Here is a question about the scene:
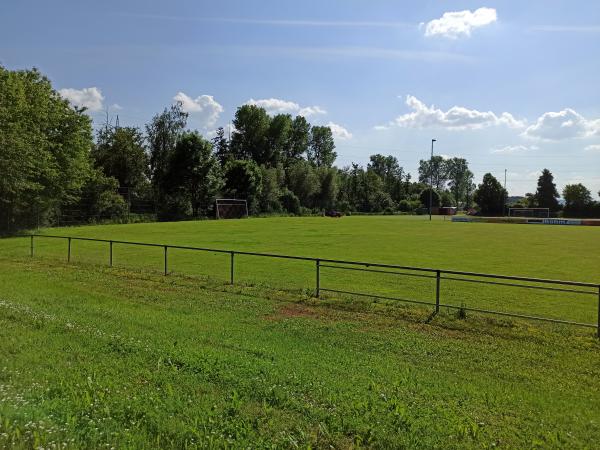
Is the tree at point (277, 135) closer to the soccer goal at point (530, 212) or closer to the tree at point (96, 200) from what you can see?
the soccer goal at point (530, 212)

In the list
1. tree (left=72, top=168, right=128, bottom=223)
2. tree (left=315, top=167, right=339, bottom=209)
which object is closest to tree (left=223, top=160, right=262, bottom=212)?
tree (left=315, top=167, right=339, bottom=209)

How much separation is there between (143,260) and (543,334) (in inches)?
615

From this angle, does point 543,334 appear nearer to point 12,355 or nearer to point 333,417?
point 333,417

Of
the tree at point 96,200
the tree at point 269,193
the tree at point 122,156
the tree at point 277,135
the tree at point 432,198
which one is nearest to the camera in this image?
the tree at point 96,200

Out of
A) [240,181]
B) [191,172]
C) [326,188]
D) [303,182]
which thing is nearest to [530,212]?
[326,188]

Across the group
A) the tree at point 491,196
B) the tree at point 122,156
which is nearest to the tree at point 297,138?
the tree at point 491,196

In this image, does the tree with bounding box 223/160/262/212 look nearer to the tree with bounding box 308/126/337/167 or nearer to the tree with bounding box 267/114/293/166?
the tree with bounding box 267/114/293/166

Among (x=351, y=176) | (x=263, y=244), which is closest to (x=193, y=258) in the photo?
(x=263, y=244)

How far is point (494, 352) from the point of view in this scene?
25.1ft

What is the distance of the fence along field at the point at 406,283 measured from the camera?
10883 mm

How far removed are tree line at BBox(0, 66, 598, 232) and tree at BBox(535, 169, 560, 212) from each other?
0.70 feet

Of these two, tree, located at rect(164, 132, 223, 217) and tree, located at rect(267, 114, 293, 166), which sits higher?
tree, located at rect(267, 114, 293, 166)

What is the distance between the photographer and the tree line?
34.3 m

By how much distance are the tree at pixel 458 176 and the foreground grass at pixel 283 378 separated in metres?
175
